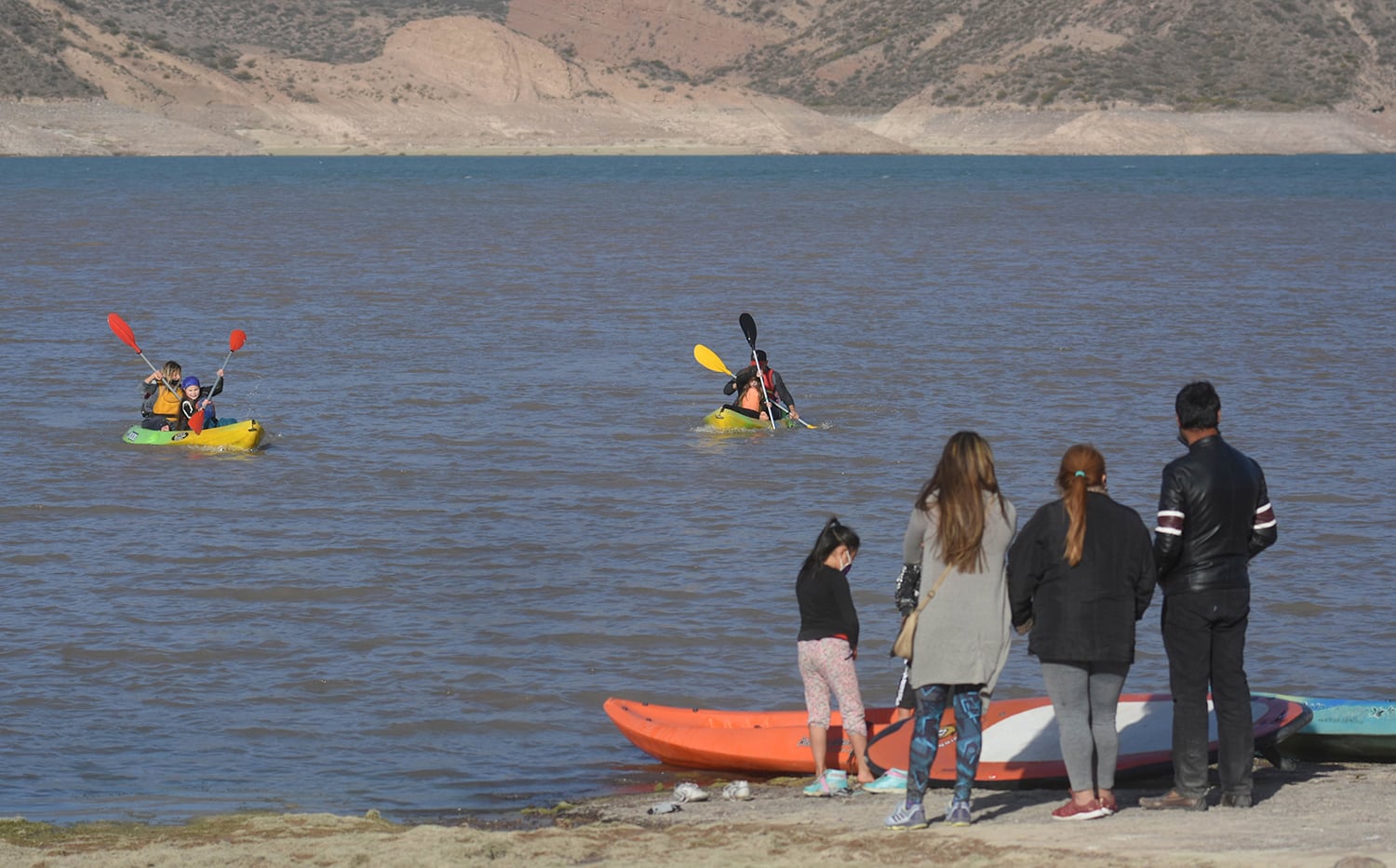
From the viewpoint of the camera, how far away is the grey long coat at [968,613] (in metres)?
6.47

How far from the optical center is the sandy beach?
20.7 ft

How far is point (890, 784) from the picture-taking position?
7.63m

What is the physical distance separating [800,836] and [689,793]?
3.97ft

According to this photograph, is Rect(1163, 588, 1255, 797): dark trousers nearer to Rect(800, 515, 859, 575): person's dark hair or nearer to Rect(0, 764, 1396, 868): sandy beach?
Rect(0, 764, 1396, 868): sandy beach

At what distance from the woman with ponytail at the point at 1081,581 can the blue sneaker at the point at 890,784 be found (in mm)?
1165

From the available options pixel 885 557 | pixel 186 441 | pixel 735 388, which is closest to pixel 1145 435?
pixel 735 388

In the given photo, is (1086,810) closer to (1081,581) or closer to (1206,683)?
(1206,683)

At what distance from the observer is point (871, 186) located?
81875 millimetres

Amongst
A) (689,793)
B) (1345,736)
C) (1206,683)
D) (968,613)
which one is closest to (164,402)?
(689,793)

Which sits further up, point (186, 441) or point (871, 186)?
point (871, 186)

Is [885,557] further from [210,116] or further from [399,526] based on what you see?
[210,116]

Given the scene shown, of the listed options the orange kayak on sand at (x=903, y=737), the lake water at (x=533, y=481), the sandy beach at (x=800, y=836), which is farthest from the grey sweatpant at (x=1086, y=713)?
the lake water at (x=533, y=481)

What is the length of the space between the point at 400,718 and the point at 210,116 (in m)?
116

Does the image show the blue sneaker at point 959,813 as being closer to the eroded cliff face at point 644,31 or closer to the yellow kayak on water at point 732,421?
the yellow kayak on water at point 732,421
